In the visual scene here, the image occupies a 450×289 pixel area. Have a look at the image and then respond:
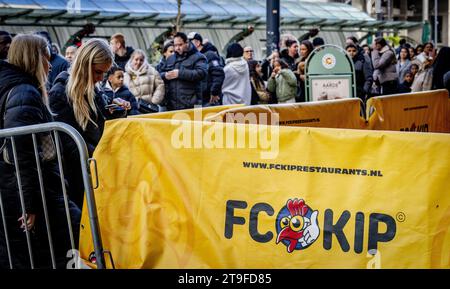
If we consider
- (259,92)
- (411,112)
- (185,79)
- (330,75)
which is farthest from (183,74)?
(411,112)

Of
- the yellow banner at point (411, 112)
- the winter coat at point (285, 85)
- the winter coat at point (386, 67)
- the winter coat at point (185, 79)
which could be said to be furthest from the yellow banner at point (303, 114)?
the winter coat at point (386, 67)

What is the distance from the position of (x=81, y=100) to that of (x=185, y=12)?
29.4 meters

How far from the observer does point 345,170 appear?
440cm

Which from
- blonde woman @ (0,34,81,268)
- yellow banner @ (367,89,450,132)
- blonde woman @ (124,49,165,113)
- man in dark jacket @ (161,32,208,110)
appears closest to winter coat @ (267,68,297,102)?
man in dark jacket @ (161,32,208,110)

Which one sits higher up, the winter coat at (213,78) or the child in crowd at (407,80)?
the winter coat at (213,78)

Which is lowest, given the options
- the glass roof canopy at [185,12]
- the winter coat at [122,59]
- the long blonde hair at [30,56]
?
the winter coat at [122,59]

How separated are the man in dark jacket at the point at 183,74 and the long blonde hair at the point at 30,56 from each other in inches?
273

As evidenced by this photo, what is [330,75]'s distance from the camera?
12.9 meters

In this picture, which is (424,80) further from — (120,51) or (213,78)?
(120,51)

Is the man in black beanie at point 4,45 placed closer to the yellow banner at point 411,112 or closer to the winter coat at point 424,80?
the yellow banner at point 411,112

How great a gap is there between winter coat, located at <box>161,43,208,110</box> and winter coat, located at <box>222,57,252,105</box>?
110cm

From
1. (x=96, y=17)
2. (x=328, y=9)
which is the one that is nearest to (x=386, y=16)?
(x=328, y=9)

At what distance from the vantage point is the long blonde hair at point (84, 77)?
6184mm
